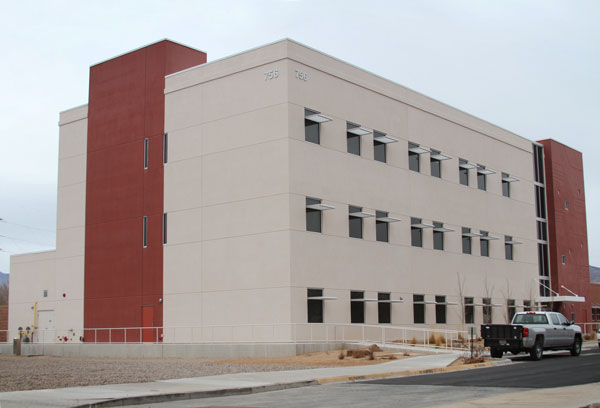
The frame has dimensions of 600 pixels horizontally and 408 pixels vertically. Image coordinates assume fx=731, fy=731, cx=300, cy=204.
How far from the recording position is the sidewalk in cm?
1633

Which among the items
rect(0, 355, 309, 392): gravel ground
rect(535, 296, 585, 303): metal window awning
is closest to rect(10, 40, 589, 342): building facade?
rect(535, 296, 585, 303): metal window awning

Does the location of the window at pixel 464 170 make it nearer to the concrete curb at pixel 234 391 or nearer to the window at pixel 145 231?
the window at pixel 145 231

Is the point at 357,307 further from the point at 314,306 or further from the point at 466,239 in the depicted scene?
the point at 466,239

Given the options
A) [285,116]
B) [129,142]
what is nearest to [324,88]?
[285,116]

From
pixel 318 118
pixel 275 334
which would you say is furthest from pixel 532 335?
pixel 318 118

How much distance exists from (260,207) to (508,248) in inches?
1047

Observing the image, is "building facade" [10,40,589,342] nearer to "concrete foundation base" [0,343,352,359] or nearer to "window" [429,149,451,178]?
"window" [429,149,451,178]

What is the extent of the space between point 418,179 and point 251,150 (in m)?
13.0

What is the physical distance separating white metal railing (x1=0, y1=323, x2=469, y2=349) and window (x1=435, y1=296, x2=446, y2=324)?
1925mm

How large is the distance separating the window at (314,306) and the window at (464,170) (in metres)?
18.2

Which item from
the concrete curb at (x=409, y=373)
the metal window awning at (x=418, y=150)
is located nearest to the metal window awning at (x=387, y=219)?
the metal window awning at (x=418, y=150)

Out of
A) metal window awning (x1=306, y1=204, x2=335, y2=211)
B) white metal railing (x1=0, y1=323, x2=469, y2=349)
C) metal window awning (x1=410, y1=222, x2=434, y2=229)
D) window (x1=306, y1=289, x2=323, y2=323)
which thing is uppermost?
metal window awning (x1=306, y1=204, x2=335, y2=211)

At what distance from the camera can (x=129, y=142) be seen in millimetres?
46219

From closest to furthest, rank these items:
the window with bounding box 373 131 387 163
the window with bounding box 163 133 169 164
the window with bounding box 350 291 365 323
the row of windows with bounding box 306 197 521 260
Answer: the row of windows with bounding box 306 197 521 260 < the window with bounding box 350 291 365 323 < the window with bounding box 163 133 169 164 < the window with bounding box 373 131 387 163
